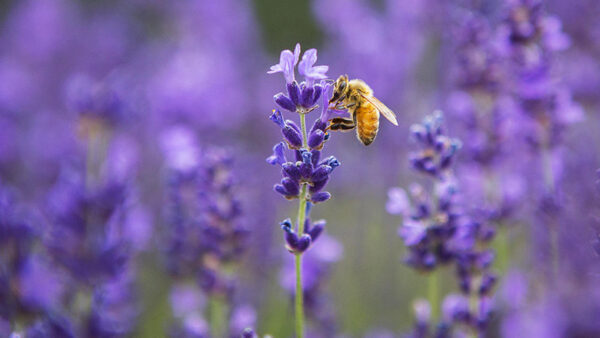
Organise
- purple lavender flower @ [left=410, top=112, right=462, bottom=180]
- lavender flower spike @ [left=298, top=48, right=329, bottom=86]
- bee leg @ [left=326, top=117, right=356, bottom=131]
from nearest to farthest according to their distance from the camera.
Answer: lavender flower spike @ [left=298, top=48, right=329, bottom=86] < purple lavender flower @ [left=410, top=112, right=462, bottom=180] < bee leg @ [left=326, top=117, right=356, bottom=131]

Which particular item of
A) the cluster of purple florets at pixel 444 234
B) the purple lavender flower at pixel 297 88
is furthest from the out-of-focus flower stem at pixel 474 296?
the purple lavender flower at pixel 297 88

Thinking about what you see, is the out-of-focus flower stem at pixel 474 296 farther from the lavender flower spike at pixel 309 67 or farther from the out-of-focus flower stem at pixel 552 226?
the lavender flower spike at pixel 309 67

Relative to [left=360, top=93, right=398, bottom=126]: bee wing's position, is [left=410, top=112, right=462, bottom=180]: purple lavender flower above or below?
below

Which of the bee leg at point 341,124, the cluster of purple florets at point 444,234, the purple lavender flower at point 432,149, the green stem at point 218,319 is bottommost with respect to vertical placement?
the green stem at point 218,319

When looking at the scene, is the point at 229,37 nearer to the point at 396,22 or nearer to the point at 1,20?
the point at 396,22

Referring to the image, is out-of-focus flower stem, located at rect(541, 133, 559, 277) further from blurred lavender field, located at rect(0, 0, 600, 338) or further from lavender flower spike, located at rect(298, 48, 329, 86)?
lavender flower spike, located at rect(298, 48, 329, 86)

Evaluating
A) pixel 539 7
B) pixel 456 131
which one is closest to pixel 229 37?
pixel 456 131

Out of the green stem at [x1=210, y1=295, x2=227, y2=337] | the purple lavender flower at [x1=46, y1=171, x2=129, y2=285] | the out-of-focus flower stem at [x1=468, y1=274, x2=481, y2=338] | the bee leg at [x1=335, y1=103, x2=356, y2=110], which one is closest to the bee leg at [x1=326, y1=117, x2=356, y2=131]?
the bee leg at [x1=335, y1=103, x2=356, y2=110]

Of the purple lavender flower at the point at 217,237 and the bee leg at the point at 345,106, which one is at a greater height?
the bee leg at the point at 345,106
